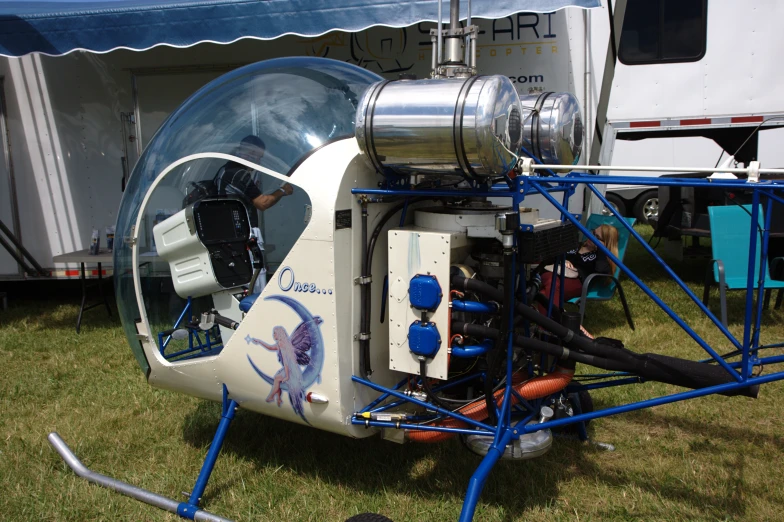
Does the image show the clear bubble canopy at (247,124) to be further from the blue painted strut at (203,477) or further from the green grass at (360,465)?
the green grass at (360,465)

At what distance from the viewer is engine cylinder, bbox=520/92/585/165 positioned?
3.24m

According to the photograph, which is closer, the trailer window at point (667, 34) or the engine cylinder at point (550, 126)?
the engine cylinder at point (550, 126)

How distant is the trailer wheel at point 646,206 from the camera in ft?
35.3

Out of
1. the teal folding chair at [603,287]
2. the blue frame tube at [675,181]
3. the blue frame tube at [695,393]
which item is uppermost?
the blue frame tube at [675,181]

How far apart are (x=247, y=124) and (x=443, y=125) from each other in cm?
107

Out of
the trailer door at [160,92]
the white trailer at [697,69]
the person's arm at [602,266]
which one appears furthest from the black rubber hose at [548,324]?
the trailer door at [160,92]

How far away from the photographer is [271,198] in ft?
10.5

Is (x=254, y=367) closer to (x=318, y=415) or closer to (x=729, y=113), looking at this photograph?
(x=318, y=415)

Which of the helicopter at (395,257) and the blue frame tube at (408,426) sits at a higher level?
the helicopter at (395,257)

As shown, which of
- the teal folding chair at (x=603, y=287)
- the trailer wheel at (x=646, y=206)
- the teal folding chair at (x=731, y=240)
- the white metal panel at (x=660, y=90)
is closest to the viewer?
the teal folding chair at (x=603, y=287)

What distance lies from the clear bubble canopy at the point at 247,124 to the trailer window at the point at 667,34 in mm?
4333

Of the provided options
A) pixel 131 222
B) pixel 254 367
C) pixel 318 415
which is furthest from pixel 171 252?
pixel 318 415

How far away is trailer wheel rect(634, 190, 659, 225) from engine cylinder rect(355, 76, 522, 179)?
8.70 metres

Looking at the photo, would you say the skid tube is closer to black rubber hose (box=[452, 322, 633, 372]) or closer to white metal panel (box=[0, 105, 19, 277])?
black rubber hose (box=[452, 322, 633, 372])
